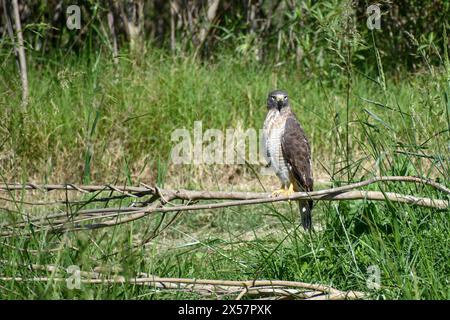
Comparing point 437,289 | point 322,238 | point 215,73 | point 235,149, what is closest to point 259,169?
point 235,149

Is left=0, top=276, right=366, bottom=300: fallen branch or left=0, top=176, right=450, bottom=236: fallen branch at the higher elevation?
left=0, top=176, right=450, bottom=236: fallen branch

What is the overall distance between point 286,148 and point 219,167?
→ 5.81ft

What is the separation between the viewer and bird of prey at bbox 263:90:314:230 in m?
5.82

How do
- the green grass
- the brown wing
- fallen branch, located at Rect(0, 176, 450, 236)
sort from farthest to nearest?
the brown wing, the green grass, fallen branch, located at Rect(0, 176, 450, 236)

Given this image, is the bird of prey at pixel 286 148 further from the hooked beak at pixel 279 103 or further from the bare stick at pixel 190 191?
the bare stick at pixel 190 191

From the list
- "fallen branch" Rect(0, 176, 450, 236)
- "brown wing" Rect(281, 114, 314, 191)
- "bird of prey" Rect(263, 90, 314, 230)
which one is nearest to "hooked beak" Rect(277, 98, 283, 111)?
"bird of prey" Rect(263, 90, 314, 230)

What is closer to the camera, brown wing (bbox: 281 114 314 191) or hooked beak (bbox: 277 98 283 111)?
brown wing (bbox: 281 114 314 191)

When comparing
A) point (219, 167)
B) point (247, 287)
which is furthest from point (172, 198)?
point (219, 167)

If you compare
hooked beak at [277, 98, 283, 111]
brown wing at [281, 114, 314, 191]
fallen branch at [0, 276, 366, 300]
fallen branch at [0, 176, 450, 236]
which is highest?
hooked beak at [277, 98, 283, 111]

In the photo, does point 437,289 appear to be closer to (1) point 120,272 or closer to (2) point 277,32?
(1) point 120,272

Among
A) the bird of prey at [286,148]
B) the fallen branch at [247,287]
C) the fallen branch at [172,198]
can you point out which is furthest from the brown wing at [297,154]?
the fallen branch at [247,287]

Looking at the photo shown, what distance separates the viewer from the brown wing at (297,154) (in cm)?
581

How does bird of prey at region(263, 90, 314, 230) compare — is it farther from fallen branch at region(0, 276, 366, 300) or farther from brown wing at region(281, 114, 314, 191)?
fallen branch at region(0, 276, 366, 300)

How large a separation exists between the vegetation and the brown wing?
0.27 meters
